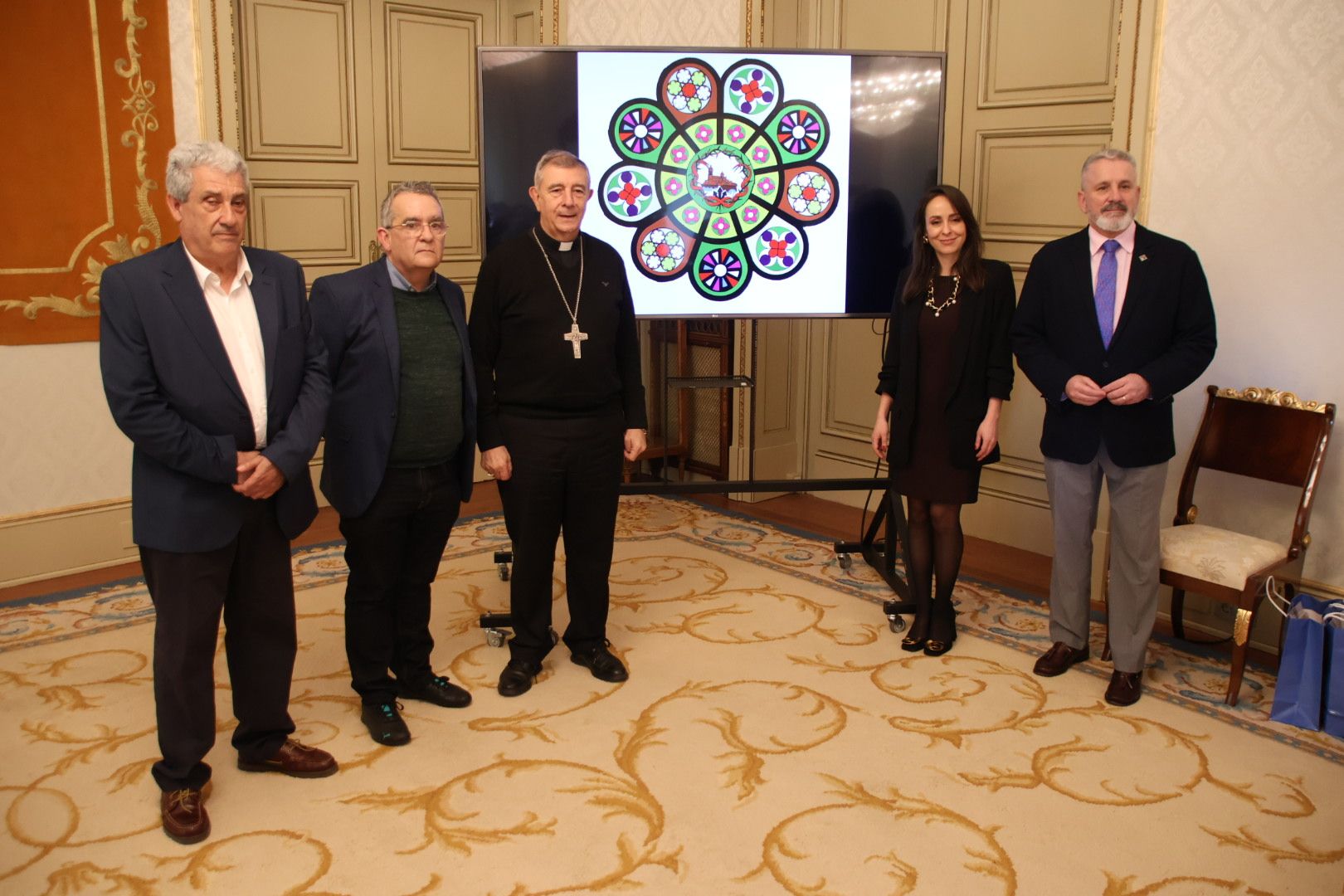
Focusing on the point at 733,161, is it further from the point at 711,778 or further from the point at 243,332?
the point at 711,778

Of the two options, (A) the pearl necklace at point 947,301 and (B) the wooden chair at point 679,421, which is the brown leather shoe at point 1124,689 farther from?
(B) the wooden chair at point 679,421

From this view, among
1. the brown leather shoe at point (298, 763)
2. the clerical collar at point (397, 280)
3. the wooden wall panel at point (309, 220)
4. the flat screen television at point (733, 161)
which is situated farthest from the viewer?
the wooden wall panel at point (309, 220)

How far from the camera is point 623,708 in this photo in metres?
3.16

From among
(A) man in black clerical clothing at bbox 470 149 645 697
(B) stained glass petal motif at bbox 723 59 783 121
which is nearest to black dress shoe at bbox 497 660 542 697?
(A) man in black clerical clothing at bbox 470 149 645 697

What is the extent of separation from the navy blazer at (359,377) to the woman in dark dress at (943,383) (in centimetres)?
160

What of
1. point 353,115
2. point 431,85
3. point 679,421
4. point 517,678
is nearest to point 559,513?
point 517,678

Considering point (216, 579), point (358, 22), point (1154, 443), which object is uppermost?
point (358, 22)

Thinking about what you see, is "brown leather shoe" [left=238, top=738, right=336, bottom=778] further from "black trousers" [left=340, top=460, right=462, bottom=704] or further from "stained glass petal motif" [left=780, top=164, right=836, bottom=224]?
"stained glass petal motif" [left=780, top=164, right=836, bottom=224]

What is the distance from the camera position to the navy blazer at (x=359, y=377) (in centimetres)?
279

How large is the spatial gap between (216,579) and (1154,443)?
8.18 feet

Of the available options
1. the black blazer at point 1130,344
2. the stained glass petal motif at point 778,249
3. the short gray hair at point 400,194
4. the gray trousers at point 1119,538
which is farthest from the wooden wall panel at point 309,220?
the gray trousers at point 1119,538

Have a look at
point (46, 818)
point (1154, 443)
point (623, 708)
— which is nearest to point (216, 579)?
point (46, 818)

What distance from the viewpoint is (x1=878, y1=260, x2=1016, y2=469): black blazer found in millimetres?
3385

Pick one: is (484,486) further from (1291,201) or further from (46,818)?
(1291,201)
